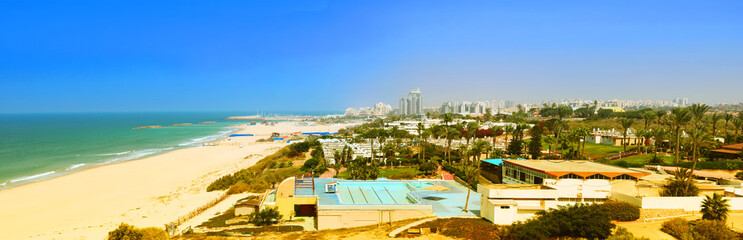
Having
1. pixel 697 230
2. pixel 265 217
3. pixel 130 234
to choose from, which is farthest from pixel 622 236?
pixel 130 234

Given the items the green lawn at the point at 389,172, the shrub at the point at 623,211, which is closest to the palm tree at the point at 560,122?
the green lawn at the point at 389,172

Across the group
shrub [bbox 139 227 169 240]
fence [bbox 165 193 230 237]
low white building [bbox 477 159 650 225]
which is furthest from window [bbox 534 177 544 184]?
fence [bbox 165 193 230 237]

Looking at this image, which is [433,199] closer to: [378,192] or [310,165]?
[378,192]

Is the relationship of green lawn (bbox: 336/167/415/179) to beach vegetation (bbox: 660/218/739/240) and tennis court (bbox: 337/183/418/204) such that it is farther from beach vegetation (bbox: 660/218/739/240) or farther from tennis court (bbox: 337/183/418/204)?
beach vegetation (bbox: 660/218/739/240)

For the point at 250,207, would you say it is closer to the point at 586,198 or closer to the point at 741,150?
the point at 586,198

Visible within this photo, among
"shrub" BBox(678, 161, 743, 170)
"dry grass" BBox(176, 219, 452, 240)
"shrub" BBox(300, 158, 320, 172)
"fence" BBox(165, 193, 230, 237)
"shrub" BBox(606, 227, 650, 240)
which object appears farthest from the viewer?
"shrub" BBox(300, 158, 320, 172)

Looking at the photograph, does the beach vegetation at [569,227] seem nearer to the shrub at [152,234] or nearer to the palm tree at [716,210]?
the palm tree at [716,210]
